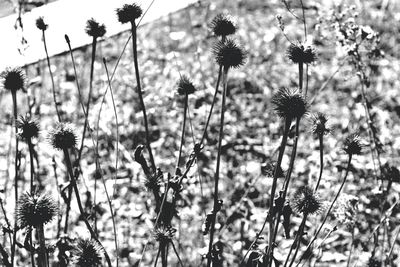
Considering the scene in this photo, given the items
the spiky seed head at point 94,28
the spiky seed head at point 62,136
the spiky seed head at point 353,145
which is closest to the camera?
the spiky seed head at point 62,136

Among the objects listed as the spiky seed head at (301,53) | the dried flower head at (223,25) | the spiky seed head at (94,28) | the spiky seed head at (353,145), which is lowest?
the spiky seed head at (353,145)

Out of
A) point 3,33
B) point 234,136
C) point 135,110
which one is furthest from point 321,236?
point 3,33

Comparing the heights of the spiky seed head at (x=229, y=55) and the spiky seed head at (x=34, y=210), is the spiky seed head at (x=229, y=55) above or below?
above

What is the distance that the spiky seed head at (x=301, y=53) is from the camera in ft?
5.86

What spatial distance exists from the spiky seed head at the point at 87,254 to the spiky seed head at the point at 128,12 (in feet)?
2.48

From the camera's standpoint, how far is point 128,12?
1961mm

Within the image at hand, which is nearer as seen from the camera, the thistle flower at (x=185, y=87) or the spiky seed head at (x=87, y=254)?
the spiky seed head at (x=87, y=254)

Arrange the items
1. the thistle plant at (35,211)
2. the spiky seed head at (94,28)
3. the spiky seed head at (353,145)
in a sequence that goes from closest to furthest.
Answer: the thistle plant at (35,211) < the spiky seed head at (353,145) < the spiky seed head at (94,28)

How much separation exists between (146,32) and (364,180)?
8.72ft

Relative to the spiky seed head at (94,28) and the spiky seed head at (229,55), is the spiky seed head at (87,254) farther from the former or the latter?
the spiky seed head at (94,28)

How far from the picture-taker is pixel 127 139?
3602mm

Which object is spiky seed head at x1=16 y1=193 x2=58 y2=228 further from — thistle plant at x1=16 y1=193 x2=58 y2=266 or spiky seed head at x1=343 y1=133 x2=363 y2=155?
spiky seed head at x1=343 y1=133 x2=363 y2=155

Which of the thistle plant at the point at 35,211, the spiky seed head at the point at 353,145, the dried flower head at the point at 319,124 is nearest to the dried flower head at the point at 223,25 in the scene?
the dried flower head at the point at 319,124

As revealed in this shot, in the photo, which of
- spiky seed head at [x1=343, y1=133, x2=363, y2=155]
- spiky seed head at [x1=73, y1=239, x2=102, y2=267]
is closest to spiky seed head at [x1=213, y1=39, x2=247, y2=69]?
spiky seed head at [x1=343, y1=133, x2=363, y2=155]
